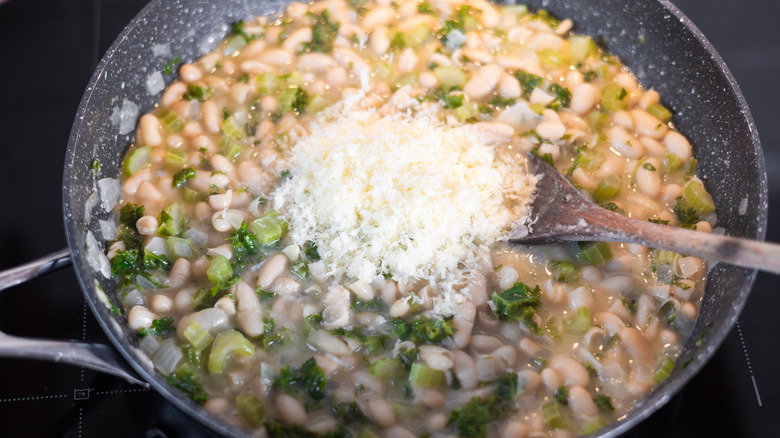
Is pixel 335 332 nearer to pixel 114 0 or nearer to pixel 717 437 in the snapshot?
pixel 717 437

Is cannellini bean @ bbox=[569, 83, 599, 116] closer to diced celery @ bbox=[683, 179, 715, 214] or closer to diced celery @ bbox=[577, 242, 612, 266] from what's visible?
diced celery @ bbox=[683, 179, 715, 214]


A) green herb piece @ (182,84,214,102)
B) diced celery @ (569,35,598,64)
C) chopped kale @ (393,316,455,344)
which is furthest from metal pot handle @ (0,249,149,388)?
diced celery @ (569,35,598,64)

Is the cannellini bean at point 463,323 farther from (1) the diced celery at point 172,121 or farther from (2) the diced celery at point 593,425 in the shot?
(1) the diced celery at point 172,121

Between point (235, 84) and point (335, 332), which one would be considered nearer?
point (335, 332)

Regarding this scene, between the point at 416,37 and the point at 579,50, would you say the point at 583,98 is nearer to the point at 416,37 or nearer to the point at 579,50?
the point at 579,50

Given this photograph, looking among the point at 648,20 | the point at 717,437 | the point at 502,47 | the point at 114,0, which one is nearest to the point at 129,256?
the point at 114,0

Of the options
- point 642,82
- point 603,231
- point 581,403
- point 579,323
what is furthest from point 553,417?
point 642,82

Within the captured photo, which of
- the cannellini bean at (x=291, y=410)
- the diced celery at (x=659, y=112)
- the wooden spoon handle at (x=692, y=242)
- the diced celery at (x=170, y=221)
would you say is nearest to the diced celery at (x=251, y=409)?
the cannellini bean at (x=291, y=410)
